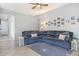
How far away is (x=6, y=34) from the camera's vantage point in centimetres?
233

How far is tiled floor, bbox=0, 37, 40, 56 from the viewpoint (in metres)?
2.31

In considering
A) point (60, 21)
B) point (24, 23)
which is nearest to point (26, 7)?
point (24, 23)

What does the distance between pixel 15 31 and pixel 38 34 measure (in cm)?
37

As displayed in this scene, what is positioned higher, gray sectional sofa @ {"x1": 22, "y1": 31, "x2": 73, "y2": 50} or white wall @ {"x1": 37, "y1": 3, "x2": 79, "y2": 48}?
white wall @ {"x1": 37, "y1": 3, "x2": 79, "y2": 48}

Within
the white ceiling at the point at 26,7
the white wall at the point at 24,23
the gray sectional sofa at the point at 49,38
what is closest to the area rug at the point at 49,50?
the gray sectional sofa at the point at 49,38

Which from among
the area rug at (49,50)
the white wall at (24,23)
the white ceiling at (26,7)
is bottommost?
the area rug at (49,50)

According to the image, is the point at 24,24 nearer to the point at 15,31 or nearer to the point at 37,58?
the point at 15,31

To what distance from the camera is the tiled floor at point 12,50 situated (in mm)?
2307

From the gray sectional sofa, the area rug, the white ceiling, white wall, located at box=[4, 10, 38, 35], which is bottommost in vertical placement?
the area rug

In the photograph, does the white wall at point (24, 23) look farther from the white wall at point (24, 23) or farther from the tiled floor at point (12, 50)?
the tiled floor at point (12, 50)

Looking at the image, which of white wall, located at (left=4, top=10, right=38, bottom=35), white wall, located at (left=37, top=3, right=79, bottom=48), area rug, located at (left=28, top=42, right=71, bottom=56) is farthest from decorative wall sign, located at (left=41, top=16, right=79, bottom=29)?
area rug, located at (left=28, top=42, right=71, bottom=56)

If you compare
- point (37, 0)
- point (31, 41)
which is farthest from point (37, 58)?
point (37, 0)

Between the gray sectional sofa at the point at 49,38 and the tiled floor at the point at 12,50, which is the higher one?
the gray sectional sofa at the point at 49,38

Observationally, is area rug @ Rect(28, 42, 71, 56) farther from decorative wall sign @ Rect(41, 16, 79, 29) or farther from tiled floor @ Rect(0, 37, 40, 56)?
decorative wall sign @ Rect(41, 16, 79, 29)
